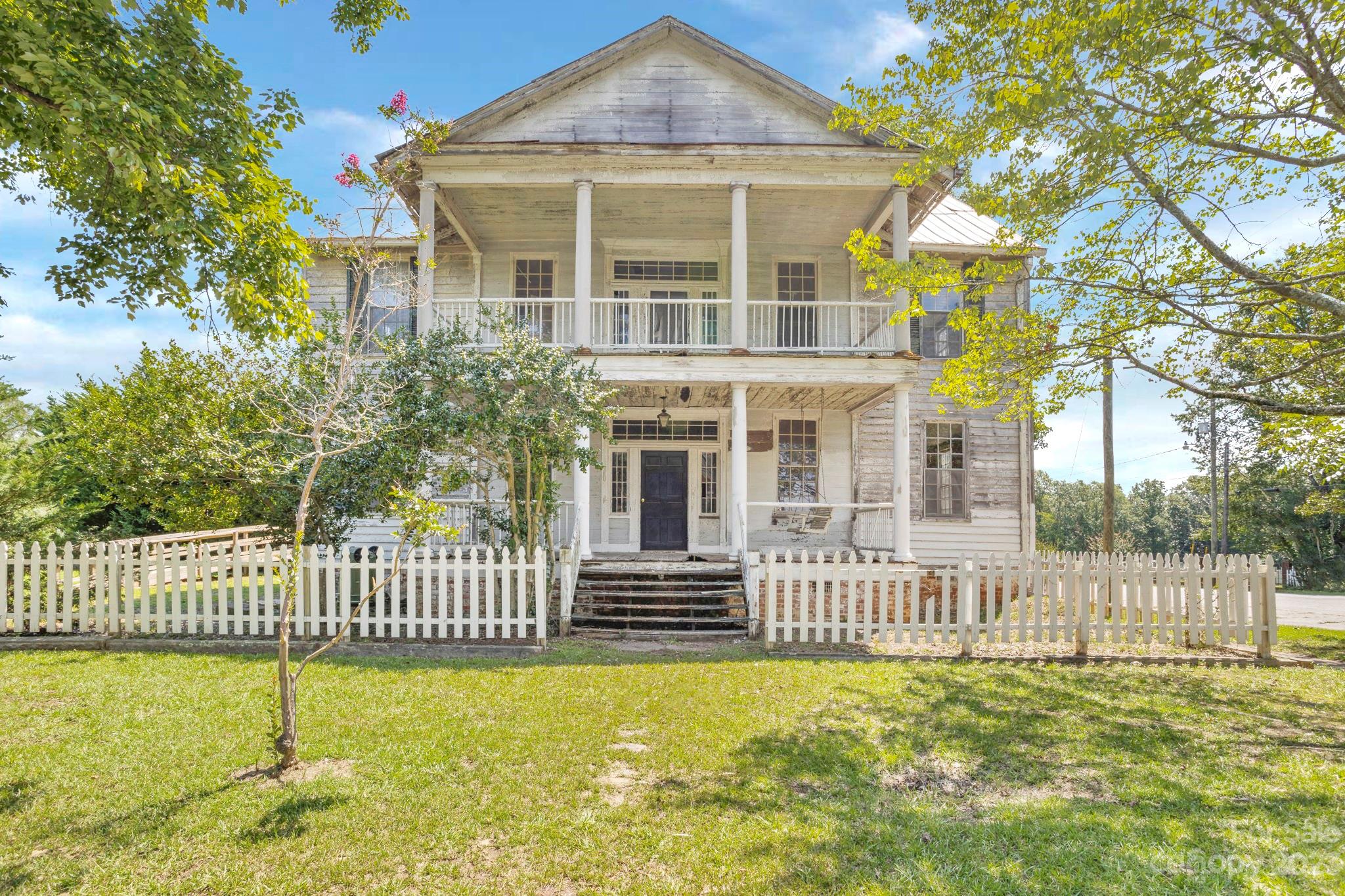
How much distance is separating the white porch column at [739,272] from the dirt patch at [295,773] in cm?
748

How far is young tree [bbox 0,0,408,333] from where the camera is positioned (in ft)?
12.1

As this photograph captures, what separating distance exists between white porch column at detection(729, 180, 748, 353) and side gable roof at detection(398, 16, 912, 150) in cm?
224

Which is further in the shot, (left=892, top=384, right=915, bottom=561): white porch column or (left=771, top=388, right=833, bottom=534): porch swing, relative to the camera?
(left=771, top=388, right=833, bottom=534): porch swing

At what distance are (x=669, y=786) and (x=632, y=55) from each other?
11.8 metres

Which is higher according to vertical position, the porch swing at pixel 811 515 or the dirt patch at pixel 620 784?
the porch swing at pixel 811 515

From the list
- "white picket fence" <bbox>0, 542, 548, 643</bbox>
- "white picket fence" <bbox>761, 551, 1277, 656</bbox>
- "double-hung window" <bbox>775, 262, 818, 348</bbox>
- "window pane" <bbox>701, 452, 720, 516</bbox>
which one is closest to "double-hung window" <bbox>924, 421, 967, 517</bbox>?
"double-hung window" <bbox>775, 262, 818, 348</bbox>

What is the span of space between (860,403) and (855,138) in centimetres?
474

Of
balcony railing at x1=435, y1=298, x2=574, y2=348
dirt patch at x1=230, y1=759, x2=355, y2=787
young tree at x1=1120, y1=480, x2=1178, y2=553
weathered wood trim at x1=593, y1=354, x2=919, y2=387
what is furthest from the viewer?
young tree at x1=1120, y1=480, x2=1178, y2=553

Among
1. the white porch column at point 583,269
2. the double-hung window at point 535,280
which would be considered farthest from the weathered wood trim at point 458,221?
the white porch column at point 583,269

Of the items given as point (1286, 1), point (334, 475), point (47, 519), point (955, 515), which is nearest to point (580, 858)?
point (334, 475)

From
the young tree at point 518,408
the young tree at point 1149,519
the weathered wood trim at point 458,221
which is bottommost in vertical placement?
the young tree at point 1149,519

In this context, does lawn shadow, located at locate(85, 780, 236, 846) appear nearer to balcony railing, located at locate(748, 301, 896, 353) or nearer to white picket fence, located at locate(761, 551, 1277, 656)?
white picket fence, located at locate(761, 551, 1277, 656)

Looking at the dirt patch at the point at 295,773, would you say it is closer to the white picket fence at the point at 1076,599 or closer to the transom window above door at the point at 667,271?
the white picket fence at the point at 1076,599

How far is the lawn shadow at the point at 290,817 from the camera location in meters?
3.40
